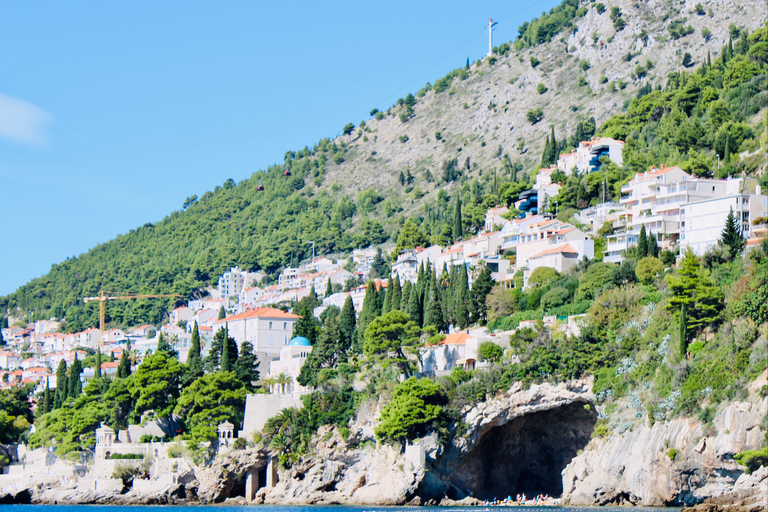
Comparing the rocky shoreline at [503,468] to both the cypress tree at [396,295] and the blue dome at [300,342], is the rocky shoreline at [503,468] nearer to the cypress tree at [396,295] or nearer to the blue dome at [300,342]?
the blue dome at [300,342]

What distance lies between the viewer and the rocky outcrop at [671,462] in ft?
160

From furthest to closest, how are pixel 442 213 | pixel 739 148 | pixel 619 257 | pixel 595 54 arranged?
1. pixel 595 54
2. pixel 442 213
3. pixel 739 148
4. pixel 619 257

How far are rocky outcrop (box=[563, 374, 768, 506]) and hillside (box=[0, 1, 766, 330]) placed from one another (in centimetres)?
7004

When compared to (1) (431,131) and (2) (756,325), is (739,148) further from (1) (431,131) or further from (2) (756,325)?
(1) (431,131)

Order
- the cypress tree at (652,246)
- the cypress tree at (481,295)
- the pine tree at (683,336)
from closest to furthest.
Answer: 1. the pine tree at (683,336)
2. the cypress tree at (652,246)
3. the cypress tree at (481,295)

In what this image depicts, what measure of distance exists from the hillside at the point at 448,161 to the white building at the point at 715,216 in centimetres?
5008

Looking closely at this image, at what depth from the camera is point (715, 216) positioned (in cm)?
7312

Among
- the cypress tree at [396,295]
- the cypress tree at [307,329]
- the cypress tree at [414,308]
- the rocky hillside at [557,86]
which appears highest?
the rocky hillside at [557,86]

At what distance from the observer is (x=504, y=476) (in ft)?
215

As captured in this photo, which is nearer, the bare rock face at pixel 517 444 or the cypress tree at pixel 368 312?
the bare rock face at pixel 517 444

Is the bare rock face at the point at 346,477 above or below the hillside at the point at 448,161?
below

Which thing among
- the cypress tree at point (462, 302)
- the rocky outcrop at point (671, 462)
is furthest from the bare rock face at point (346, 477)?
the cypress tree at point (462, 302)

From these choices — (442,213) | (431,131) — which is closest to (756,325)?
(442,213)

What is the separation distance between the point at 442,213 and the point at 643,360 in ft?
265
